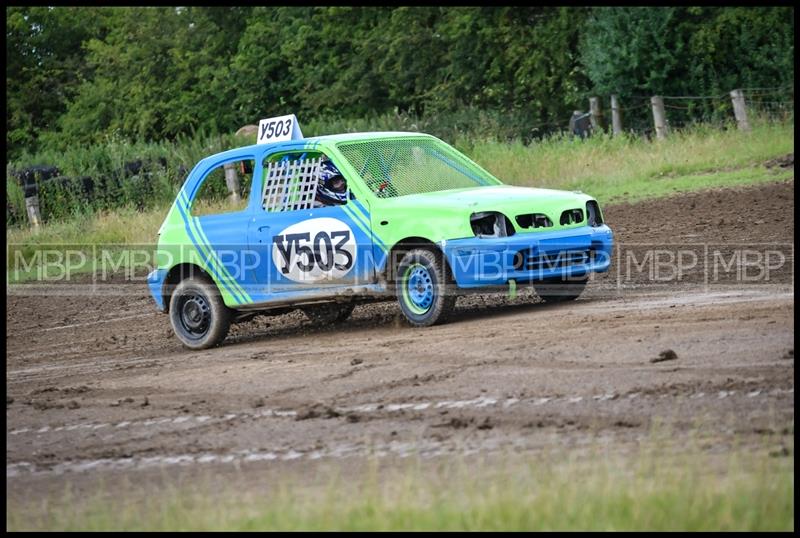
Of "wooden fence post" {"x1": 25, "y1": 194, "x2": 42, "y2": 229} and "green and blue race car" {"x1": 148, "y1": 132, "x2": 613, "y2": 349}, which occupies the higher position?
"wooden fence post" {"x1": 25, "y1": 194, "x2": 42, "y2": 229}

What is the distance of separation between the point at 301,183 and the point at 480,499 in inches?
271

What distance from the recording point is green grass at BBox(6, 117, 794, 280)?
77.3 feet

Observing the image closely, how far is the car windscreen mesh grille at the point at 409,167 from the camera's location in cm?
1249

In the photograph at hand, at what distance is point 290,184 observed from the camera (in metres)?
12.7

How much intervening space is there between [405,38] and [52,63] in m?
17.1

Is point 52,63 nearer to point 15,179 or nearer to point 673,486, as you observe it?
point 15,179

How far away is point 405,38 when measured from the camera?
43688 mm

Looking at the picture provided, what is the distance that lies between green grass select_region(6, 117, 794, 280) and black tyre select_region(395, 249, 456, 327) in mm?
11197

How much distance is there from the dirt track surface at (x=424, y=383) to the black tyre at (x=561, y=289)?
0.15m

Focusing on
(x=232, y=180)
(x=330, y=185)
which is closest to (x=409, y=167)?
(x=330, y=185)

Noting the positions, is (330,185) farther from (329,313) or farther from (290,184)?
(329,313)

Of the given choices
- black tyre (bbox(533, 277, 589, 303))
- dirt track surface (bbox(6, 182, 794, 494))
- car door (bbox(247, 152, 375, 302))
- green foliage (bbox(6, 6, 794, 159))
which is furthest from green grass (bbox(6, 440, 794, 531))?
green foliage (bbox(6, 6, 794, 159))
